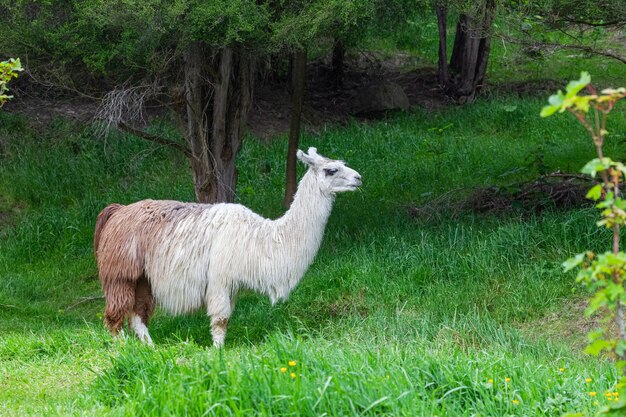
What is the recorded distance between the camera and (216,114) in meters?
11.0

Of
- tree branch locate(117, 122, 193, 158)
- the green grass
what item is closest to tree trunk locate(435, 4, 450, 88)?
the green grass

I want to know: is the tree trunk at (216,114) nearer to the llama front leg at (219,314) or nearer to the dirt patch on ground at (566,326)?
the llama front leg at (219,314)

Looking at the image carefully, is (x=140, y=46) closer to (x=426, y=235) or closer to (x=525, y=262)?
(x=426, y=235)

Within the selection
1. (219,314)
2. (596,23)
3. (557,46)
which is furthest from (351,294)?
(596,23)

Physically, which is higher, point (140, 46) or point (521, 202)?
point (140, 46)

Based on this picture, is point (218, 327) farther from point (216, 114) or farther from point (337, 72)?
point (337, 72)

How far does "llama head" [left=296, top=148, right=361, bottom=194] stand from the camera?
827 centimetres

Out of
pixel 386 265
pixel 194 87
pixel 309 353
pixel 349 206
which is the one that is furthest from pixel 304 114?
pixel 309 353

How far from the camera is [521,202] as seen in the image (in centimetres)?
1096

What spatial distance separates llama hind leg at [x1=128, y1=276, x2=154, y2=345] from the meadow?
13.5 inches

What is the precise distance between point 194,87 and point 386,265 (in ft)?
9.88

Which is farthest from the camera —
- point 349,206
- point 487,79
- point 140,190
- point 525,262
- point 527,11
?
point 487,79

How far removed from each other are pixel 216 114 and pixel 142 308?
127 inches

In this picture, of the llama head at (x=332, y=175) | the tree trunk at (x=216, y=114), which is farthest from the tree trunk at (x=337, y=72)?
the llama head at (x=332, y=175)
